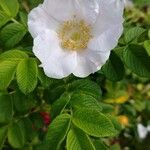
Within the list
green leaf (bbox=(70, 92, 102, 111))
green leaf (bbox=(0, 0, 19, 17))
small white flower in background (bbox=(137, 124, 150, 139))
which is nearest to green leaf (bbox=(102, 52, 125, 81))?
green leaf (bbox=(70, 92, 102, 111))

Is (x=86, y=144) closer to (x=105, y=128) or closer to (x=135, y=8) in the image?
(x=105, y=128)

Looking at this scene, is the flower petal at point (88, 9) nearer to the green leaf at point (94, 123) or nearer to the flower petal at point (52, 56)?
the flower petal at point (52, 56)

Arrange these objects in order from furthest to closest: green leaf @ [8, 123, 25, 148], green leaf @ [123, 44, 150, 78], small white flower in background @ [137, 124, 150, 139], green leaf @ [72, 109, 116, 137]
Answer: small white flower in background @ [137, 124, 150, 139] < green leaf @ [8, 123, 25, 148] < green leaf @ [123, 44, 150, 78] < green leaf @ [72, 109, 116, 137]

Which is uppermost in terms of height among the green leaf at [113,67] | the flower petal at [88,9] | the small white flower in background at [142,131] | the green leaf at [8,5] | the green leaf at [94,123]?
the green leaf at [8,5]

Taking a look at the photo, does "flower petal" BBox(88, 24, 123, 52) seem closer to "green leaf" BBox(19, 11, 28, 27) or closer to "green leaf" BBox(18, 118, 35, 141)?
"green leaf" BBox(19, 11, 28, 27)

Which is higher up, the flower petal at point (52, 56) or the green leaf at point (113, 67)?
the flower petal at point (52, 56)

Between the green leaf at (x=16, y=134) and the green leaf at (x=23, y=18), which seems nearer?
the green leaf at (x=23, y=18)

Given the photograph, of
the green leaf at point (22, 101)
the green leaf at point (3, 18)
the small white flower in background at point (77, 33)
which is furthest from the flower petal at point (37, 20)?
the green leaf at point (22, 101)
